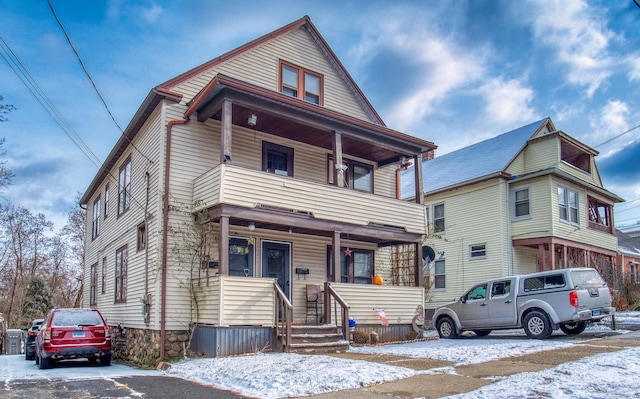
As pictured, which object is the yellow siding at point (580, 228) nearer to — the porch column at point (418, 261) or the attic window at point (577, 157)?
the attic window at point (577, 157)

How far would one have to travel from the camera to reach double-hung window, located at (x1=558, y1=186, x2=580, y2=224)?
24531mm

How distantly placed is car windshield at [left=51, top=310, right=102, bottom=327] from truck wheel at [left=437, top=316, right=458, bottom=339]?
979 centimetres

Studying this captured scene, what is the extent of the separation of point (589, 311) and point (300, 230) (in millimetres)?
7995

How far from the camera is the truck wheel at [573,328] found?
15357mm

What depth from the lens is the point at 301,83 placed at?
60.0 ft

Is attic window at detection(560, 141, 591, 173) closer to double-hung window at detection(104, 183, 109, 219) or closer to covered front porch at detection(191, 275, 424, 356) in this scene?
covered front porch at detection(191, 275, 424, 356)

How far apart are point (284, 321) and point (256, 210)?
2815 millimetres

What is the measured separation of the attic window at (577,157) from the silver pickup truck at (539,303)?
13635mm

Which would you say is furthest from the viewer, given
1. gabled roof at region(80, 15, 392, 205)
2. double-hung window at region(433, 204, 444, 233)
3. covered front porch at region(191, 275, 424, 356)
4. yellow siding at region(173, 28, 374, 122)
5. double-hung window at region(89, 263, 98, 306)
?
double-hung window at region(433, 204, 444, 233)

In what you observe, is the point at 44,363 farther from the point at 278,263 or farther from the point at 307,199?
the point at 307,199

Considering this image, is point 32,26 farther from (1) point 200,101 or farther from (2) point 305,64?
(2) point 305,64

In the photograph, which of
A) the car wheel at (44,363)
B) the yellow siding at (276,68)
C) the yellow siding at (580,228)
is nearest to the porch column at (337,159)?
the yellow siding at (276,68)

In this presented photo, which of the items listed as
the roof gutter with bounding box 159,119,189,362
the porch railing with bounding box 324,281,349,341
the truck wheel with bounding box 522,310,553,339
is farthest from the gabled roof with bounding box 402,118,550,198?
the roof gutter with bounding box 159,119,189,362

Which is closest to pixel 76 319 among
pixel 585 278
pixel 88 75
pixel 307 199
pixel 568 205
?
pixel 88 75
